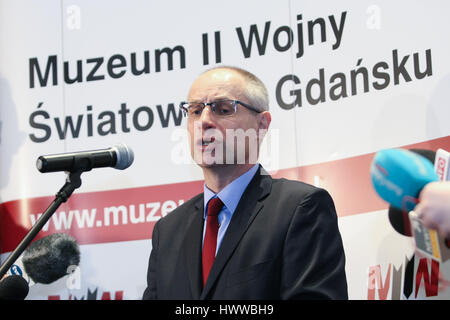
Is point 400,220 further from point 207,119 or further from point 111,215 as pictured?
point 111,215

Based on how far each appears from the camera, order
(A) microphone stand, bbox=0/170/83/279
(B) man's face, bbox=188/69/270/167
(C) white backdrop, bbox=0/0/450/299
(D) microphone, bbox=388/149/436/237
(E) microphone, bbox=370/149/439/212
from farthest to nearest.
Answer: (C) white backdrop, bbox=0/0/450/299 → (D) microphone, bbox=388/149/436/237 → (B) man's face, bbox=188/69/270/167 → (A) microphone stand, bbox=0/170/83/279 → (E) microphone, bbox=370/149/439/212

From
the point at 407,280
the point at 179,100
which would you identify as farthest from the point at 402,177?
the point at 179,100

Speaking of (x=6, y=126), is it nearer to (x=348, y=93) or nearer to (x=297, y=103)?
(x=297, y=103)

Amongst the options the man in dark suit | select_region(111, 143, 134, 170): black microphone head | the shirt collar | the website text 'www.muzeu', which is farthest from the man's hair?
the website text 'www.muzeu'

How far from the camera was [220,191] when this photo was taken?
245cm

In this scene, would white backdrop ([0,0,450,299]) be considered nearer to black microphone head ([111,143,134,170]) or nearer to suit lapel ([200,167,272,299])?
suit lapel ([200,167,272,299])

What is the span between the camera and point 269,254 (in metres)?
2.13

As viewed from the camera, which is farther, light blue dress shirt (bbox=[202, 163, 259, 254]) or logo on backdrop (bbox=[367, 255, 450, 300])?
→ logo on backdrop (bbox=[367, 255, 450, 300])

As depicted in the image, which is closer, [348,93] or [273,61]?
[348,93]

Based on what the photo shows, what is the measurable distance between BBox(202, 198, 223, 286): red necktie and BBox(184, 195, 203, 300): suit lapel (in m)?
0.02

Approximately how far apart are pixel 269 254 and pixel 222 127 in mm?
606

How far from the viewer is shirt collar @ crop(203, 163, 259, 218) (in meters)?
2.39
